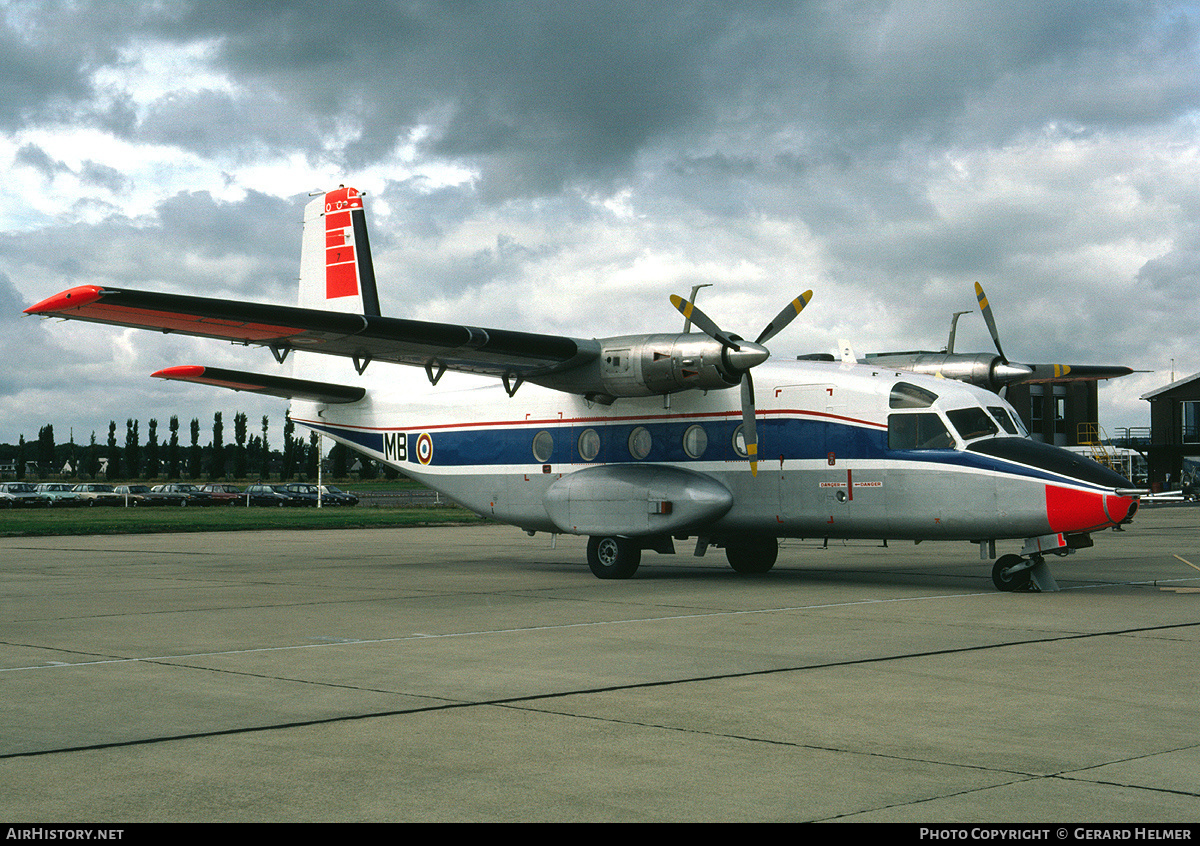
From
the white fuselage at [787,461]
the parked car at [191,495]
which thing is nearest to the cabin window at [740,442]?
the white fuselage at [787,461]

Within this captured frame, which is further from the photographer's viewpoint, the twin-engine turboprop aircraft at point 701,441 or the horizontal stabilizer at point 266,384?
the horizontal stabilizer at point 266,384

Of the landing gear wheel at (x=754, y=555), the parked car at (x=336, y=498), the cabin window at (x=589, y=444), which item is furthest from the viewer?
the parked car at (x=336, y=498)

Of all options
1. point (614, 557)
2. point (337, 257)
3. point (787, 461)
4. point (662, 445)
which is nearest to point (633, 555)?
point (614, 557)

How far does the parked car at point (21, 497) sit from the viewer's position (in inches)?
2459

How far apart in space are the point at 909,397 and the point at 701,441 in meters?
3.59

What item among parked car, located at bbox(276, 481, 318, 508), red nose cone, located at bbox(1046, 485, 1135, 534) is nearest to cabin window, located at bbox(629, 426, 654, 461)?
red nose cone, located at bbox(1046, 485, 1135, 534)

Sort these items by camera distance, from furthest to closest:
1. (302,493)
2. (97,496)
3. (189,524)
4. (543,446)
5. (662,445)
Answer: (302,493), (97,496), (189,524), (543,446), (662,445)

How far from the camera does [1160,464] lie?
3233 inches

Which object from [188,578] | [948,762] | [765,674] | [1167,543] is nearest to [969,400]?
[765,674]

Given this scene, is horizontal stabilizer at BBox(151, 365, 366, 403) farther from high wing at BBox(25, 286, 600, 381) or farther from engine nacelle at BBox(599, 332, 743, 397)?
engine nacelle at BBox(599, 332, 743, 397)

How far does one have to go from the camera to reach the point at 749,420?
17.8 m

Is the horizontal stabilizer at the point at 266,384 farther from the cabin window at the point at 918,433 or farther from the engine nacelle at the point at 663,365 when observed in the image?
the cabin window at the point at 918,433

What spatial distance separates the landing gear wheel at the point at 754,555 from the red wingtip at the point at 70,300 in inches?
437

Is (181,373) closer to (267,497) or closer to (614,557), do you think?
(614,557)
